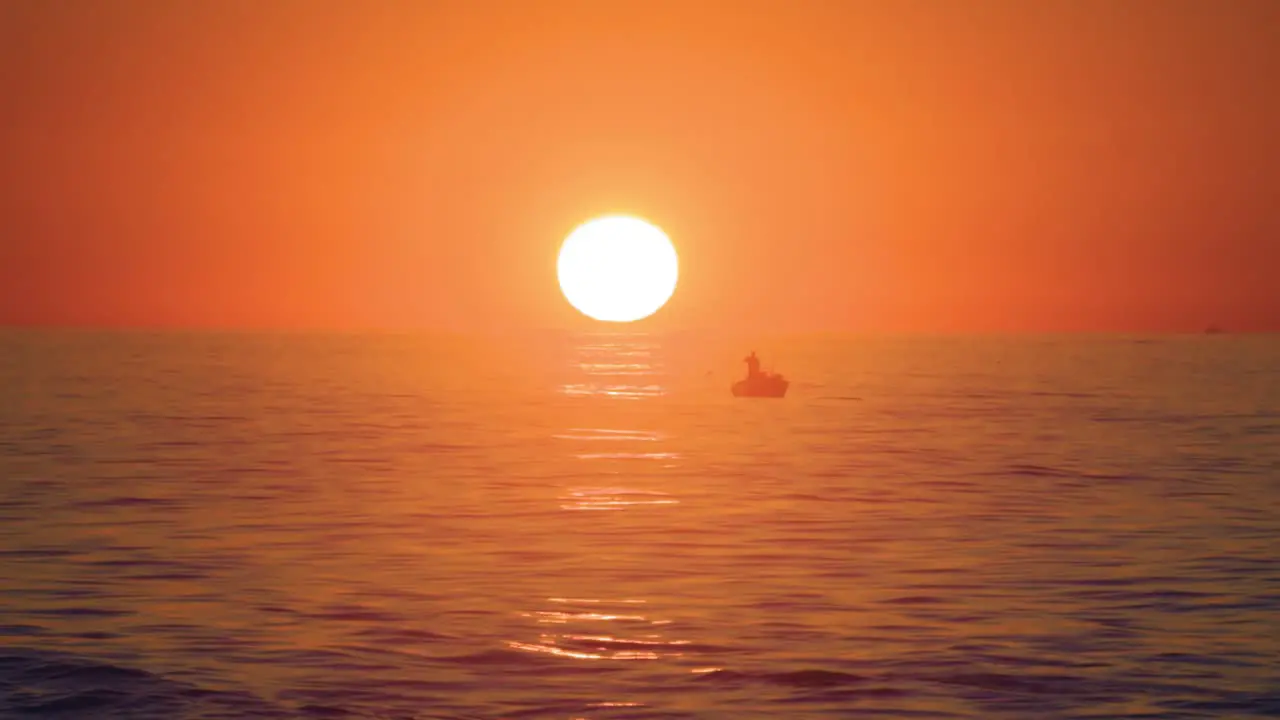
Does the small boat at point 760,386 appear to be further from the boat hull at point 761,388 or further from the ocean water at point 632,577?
the ocean water at point 632,577

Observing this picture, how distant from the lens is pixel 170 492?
4462 centimetres

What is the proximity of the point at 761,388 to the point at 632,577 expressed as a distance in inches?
3340

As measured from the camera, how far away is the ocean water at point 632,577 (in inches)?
805

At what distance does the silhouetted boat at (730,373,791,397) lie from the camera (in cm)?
11356

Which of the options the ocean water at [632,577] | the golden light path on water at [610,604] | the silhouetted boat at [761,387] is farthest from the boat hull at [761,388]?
the ocean water at [632,577]

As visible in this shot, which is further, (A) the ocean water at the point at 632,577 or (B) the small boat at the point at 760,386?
(B) the small boat at the point at 760,386

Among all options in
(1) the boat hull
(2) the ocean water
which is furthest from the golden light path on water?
(1) the boat hull

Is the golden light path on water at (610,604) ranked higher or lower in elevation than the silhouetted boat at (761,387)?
lower

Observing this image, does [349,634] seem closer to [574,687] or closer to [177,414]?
[574,687]

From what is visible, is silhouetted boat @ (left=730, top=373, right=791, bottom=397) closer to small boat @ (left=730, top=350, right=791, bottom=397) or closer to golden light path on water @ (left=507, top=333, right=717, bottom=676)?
small boat @ (left=730, top=350, right=791, bottom=397)

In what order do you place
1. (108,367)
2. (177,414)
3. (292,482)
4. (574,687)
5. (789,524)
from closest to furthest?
1. (574,687)
2. (789,524)
3. (292,482)
4. (177,414)
5. (108,367)

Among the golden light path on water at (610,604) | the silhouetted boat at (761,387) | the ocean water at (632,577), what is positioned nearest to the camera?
the ocean water at (632,577)

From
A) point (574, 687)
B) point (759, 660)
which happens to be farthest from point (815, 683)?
point (574, 687)

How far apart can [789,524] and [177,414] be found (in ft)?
185
